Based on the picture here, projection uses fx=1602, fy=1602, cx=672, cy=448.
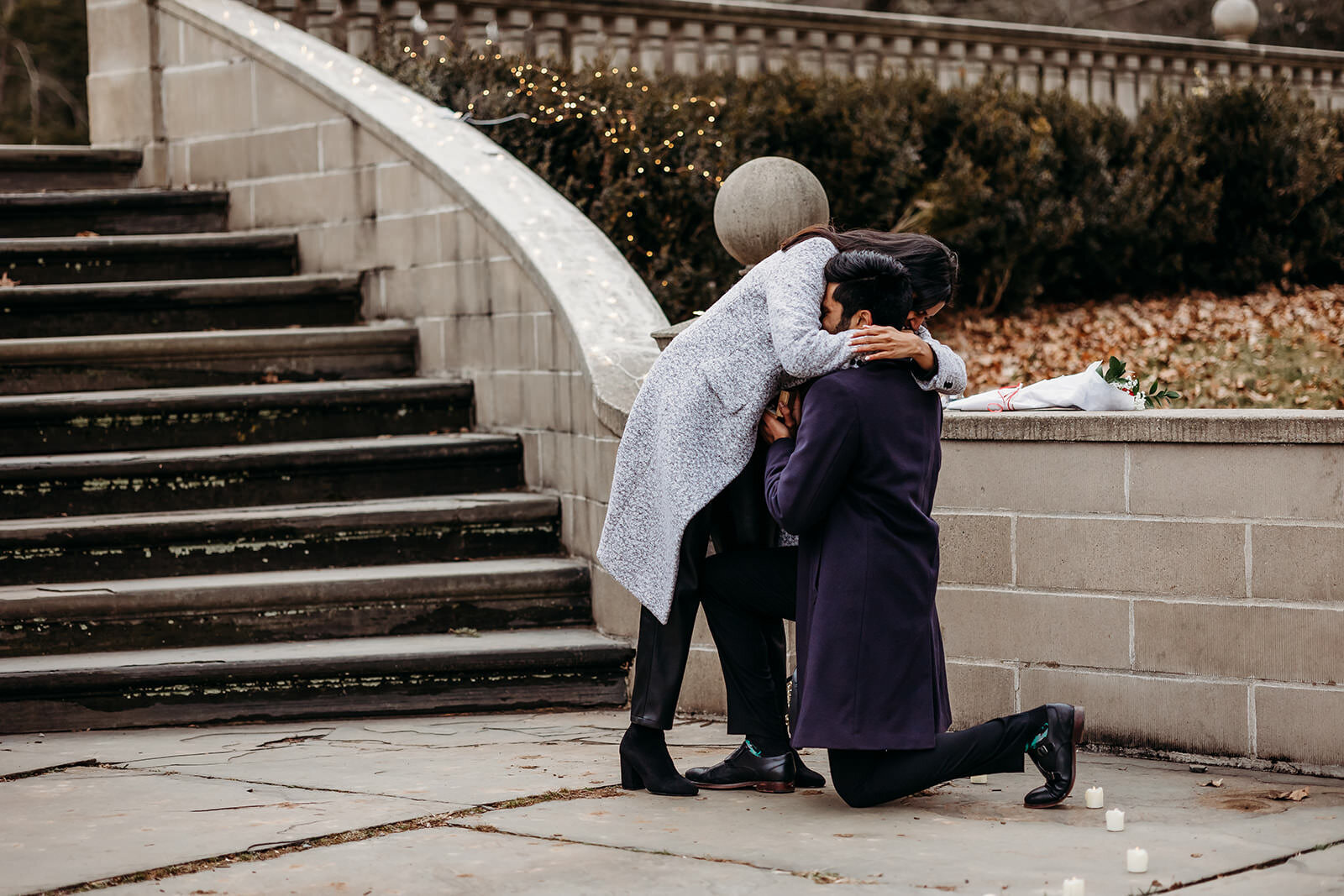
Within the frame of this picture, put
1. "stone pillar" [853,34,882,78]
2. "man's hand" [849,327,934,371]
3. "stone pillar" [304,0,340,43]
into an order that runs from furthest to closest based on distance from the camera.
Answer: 1. "stone pillar" [853,34,882,78]
2. "stone pillar" [304,0,340,43]
3. "man's hand" [849,327,934,371]

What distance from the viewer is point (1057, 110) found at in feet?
37.2

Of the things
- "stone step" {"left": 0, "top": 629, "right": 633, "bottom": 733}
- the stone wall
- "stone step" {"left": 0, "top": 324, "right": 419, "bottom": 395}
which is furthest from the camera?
"stone step" {"left": 0, "top": 324, "right": 419, "bottom": 395}

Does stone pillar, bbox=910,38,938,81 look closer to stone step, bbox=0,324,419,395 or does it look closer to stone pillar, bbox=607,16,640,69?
stone pillar, bbox=607,16,640,69

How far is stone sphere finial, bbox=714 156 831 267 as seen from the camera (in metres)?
5.87

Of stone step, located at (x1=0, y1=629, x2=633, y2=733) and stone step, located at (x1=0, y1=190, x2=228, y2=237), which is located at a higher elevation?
stone step, located at (x1=0, y1=190, x2=228, y2=237)

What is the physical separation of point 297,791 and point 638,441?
1.35 m

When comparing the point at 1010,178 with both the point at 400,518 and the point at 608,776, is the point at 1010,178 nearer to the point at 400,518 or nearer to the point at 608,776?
the point at 400,518

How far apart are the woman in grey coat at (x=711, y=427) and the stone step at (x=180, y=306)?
4.07m

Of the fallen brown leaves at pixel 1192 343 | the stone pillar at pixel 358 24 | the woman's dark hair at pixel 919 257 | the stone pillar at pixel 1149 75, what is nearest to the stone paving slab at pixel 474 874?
the woman's dark hair at pixel 919 257

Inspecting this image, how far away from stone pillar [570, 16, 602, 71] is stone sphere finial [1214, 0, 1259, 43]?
6.66 m

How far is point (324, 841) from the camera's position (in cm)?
387

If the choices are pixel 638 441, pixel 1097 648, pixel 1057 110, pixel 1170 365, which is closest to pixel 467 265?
pixel 638 441

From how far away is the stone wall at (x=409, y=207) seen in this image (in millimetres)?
6445

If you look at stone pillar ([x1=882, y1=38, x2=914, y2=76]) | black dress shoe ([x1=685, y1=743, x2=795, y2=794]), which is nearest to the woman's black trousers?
black dress shoe ([x1=685, y1=743, x2=795, y2=794])
